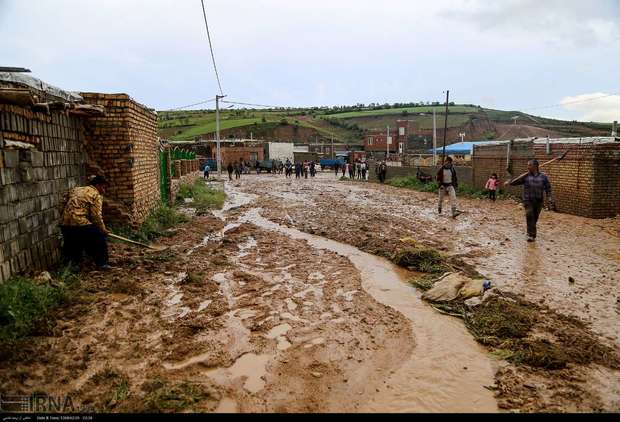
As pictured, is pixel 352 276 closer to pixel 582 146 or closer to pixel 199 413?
pixel 199 413

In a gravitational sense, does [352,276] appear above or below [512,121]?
below

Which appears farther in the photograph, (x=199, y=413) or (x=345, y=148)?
(x=345, y=148)

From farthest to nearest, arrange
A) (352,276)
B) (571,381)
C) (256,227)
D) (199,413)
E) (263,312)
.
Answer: (256,227)
(352,276)
(263,312)
(571,381)
(199,413)

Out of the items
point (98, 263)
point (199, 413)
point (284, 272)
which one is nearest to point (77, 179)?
point (98, 263)

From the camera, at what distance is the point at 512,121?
8494 centimetres

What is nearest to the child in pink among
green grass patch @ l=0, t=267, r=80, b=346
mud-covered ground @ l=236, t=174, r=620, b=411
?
mud-covered ground @ l=236, t=174, r=620, b=411

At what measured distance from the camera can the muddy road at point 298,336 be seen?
129 inches

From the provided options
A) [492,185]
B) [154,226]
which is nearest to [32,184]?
[154,226]

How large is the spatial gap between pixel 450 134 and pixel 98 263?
266ft

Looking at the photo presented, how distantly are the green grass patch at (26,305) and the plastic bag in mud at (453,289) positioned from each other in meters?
4.45

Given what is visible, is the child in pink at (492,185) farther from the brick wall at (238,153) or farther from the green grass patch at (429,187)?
the brick wall at (238,153)

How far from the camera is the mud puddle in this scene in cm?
326

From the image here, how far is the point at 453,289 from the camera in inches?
219

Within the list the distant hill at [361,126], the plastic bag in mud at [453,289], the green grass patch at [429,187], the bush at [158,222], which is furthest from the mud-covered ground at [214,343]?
the distant hill at [361,126]
